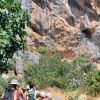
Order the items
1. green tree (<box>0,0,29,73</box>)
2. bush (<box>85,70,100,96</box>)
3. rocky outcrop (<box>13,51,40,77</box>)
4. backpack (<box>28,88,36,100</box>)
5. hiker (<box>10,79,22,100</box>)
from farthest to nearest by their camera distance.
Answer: rocky outcrop (<box>13,51,40,77</box>), bush (<box>85,70,100,96</box>), green tree (<box>0,0,29,73</box>), backpack (<box>28,88,36,100</box>), hiker (<box>10,79,22,100</box>)

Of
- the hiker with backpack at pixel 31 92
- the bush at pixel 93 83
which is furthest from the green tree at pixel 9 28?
the bush at pixel 93 83

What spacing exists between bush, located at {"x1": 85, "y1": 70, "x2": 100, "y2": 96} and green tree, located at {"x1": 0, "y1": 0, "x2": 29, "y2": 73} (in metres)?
8.20

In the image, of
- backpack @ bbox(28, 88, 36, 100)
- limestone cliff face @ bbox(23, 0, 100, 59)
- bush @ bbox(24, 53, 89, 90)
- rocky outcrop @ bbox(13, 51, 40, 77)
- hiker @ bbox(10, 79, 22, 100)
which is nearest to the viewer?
hiker @ bbox(10, 79, 22, 100)

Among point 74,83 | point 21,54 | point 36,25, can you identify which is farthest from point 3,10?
point 36,25

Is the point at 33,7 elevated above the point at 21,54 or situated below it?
above

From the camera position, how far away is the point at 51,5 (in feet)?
101

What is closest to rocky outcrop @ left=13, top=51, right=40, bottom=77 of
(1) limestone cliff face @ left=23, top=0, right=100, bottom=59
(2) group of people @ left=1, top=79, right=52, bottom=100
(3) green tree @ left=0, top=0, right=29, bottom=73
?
(1) limestone cliff face @ left=23, top=0, right=100, bottom=59

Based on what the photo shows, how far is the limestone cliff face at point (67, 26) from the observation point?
99.0ft

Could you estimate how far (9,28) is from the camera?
1383 cm

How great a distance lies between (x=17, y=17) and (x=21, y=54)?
12.2 metres

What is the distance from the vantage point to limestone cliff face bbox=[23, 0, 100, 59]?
30.2m

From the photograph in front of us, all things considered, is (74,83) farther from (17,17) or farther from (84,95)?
(17,17)

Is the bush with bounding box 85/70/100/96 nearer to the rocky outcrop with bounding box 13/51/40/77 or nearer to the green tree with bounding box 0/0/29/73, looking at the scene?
the rocky outcrop with bounding box 13/51/40/77

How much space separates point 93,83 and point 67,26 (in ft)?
30.2
